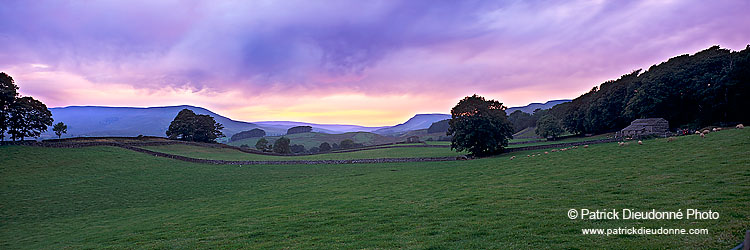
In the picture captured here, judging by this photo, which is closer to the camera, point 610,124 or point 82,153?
point 82,153

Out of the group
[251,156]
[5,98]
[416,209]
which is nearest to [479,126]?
[416,209]

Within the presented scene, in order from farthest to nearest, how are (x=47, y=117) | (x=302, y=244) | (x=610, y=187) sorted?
(x=47, y=117)
(x=610, y=187)
(x=302, y=244)

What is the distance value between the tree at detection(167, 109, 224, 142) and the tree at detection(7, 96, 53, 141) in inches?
1299

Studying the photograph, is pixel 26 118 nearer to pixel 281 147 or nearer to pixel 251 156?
pixel 251 156

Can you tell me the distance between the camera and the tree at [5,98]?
47531mm

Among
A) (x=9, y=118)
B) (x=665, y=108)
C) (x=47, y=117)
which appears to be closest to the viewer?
(x=9, y=118)

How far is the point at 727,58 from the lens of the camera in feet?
176

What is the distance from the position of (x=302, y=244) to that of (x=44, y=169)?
4815 centimetres

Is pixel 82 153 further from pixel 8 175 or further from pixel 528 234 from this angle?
pixel 528 234

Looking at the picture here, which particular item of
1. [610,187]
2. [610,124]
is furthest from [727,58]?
[610,187]

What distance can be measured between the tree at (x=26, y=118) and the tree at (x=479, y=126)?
6863 cm

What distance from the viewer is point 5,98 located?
4806cm

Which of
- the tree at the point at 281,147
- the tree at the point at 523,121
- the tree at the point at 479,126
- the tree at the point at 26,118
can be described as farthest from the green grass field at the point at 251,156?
the tree at the point at 523,121

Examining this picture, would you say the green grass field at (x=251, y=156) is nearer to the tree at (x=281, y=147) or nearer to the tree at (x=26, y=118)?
the tree at (x=26, y=118)
